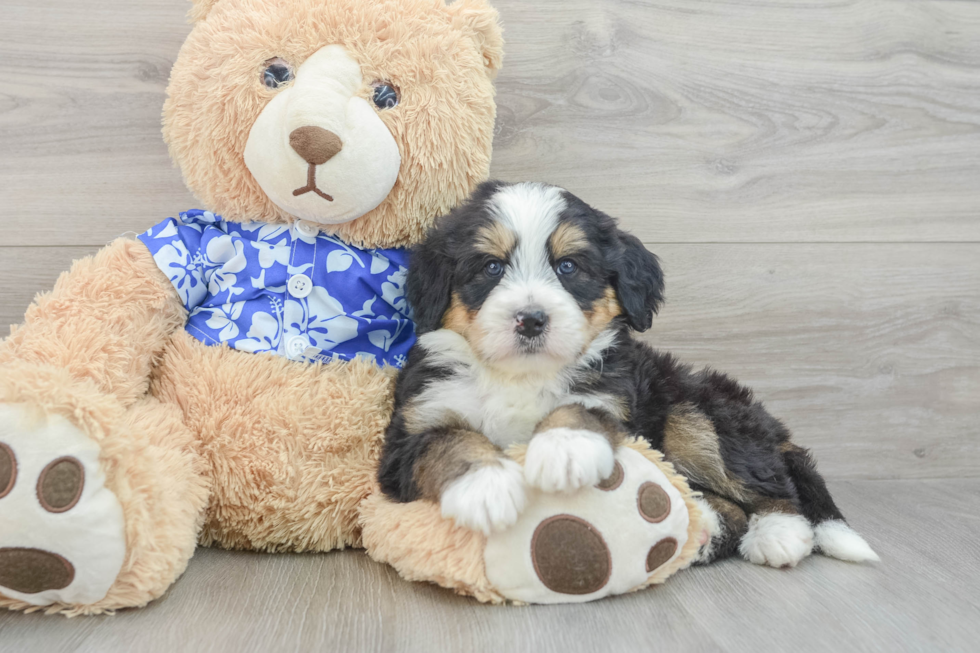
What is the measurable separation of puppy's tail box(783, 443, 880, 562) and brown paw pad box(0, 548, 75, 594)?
1728mm

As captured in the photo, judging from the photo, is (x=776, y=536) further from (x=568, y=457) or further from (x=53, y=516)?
(x=53, y=516)

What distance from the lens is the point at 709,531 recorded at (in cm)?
174

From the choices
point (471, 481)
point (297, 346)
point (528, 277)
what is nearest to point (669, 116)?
point (528, 277)

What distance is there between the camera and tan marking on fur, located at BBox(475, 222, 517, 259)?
1.67m

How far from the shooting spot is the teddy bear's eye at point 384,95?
70.7 inches

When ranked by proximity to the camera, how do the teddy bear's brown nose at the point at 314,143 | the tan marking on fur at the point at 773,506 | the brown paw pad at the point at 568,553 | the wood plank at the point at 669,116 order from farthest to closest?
the wood plank at the point at 669,116 < the tan marking on fur at the point at 773,506 < the teddy bear's brown nose at the point at 314,143 < the brown paw pad at the point at 568,553

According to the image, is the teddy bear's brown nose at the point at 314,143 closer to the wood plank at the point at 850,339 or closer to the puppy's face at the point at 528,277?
the puppy's face at the point at 528,277

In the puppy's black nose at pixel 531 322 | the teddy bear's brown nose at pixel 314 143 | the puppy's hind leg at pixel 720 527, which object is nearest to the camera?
the puppy's black nose at pixel 531 322

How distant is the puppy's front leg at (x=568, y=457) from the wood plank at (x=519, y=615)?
0.90ft

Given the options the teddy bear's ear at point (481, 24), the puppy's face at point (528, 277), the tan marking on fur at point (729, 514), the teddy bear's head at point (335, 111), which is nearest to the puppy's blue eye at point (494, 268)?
the puppy's face at point (528, 277)

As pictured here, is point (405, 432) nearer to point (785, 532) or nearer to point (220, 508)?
point (220, 508)

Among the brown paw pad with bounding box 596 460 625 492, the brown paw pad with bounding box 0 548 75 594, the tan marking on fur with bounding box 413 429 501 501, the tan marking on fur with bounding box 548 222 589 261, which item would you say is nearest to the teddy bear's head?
the tan marking on fur with bounding box 548 222 589 261

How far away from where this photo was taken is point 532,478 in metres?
1.45

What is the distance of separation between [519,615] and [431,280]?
0.78 m
